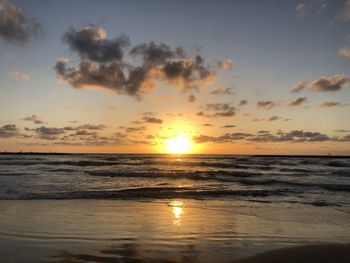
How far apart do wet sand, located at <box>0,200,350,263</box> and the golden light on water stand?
3 cm

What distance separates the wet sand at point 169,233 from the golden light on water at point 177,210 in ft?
0.11

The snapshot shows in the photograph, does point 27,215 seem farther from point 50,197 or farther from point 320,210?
point 320,210

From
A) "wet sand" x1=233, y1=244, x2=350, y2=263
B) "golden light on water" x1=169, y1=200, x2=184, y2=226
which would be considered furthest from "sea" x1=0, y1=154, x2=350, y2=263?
"wet sand" x1=233, y1=244, x2=350, y2=263

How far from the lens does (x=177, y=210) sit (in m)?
12.1

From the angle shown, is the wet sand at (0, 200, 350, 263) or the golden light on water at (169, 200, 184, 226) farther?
the golden light on water at (169, 200, 184, 226)

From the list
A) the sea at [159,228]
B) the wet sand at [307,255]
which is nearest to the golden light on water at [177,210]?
the sea at [159,228]

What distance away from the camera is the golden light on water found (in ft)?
32.8

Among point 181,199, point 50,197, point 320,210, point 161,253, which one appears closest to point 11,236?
point 161,253

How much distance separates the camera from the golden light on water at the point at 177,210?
1001 cm

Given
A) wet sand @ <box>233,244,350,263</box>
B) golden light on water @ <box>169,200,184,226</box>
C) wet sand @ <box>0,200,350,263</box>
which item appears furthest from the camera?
golden light on water @ <box>169,200,184,226</box>

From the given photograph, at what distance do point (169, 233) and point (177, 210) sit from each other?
12.2 ft

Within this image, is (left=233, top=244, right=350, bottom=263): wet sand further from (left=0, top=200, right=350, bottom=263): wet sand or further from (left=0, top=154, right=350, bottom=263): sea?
(left=0, top=154, right=350, bottom=263): sea

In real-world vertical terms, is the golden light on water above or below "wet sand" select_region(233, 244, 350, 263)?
above

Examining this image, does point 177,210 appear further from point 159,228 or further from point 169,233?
point 169,233
